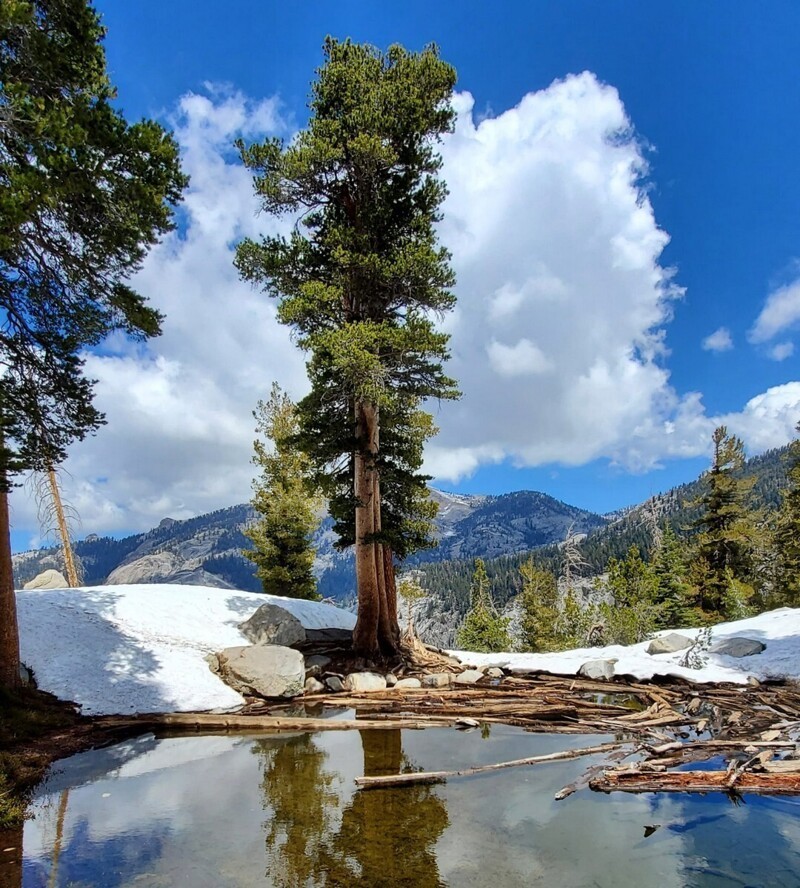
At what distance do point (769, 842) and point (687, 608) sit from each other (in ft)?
104

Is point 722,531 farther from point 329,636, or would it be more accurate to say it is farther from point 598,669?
point 329,636

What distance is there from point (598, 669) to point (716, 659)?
3284 mm

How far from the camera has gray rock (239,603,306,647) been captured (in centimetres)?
1716

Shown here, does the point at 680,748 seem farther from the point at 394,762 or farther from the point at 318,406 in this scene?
the point at 318,406

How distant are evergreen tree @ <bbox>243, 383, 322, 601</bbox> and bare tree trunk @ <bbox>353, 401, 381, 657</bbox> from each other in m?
14.6

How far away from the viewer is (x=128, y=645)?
1409cm

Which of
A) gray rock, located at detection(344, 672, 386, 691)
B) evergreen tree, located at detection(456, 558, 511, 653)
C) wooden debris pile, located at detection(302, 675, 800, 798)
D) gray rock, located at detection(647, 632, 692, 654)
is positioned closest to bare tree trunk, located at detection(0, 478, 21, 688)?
wooden debris pile, located at detection(302, 675, 800, 798)

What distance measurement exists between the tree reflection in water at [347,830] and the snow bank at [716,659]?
9.22m

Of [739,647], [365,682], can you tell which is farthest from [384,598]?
[739,647]

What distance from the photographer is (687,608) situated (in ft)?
107

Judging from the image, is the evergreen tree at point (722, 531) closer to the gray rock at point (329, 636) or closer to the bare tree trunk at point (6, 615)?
the gray rock at point (329, 636)

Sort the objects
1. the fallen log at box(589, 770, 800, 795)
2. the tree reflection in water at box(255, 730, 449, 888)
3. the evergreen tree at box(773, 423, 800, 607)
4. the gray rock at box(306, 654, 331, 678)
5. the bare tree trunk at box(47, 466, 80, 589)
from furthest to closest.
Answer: the evergreen tree at box(773, 423, 800, 607) → the bare tree trunk at box(47, 466, 80, 589) → the gray rock at box(306, 654, 331, 678) → the fallen log at box(589, 770, 800, 795) → the tree reflection in water at box(255, 730, 449, 888)

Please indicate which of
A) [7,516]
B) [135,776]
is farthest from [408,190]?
[135,776]

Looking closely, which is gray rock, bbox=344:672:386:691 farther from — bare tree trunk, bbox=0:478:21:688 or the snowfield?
bare tree trunk, bbox=0:478:21:688
